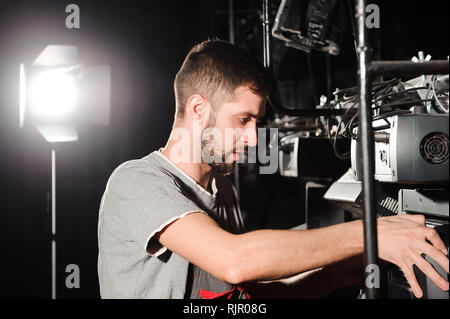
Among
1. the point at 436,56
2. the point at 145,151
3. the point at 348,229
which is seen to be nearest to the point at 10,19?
the point at 145,151

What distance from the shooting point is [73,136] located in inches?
108

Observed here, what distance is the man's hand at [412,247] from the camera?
76 centimetres

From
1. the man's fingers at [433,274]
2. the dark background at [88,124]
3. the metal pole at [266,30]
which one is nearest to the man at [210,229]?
the man's fingers at [433,274]

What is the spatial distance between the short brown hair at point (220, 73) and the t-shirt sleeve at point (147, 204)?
0.34 meters

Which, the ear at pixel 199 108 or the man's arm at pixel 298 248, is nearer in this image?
the man's arm at pixel 298 248

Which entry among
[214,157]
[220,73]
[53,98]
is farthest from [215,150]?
[53,98]

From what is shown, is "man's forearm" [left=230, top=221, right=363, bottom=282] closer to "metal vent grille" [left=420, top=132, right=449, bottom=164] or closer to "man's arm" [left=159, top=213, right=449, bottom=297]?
"man's arm" [left=159, top=213, right=449, bottom=297]

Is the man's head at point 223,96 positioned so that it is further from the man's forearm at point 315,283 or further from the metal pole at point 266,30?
the man's forearm at point 315,283

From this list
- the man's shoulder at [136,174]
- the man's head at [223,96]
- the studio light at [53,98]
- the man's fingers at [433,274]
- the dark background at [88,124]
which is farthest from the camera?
the dark background at [88,124]

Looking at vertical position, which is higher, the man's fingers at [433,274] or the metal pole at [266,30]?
the metal pole at [266,30]

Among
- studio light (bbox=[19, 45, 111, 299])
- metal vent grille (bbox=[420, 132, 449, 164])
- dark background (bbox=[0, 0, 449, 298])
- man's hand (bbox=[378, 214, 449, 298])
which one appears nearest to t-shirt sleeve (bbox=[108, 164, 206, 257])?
man's hand (bbox=[378, 214, 449, 298])

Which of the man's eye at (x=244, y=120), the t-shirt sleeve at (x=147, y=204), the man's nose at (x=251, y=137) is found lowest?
the t-shirt sleeve at (x=147, y=204)

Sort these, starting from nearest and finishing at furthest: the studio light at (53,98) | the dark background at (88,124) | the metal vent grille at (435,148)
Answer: the metal vent grille at (435,148) → the studio light at (53,98) → the dark background at (88,124)

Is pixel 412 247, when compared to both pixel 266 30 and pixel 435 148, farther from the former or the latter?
pixel 266 30
